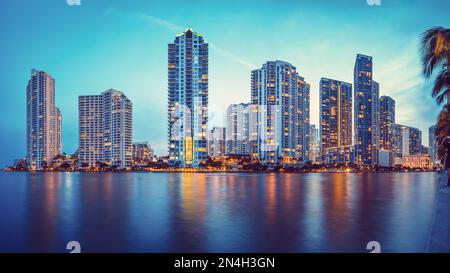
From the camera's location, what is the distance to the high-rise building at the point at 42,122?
221 ft

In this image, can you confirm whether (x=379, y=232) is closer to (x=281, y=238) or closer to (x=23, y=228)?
(x=281, y=238)

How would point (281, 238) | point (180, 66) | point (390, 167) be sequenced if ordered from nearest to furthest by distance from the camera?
point (281, 238) < point (180, 66) < point (390, 167)

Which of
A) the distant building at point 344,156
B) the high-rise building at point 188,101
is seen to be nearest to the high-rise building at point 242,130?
the high-rise building at point 188,101

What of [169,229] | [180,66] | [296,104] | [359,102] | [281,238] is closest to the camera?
[281,238]

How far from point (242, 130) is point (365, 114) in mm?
67816

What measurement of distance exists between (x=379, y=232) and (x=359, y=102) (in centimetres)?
19104

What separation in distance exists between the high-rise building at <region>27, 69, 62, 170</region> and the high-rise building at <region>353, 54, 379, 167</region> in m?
143

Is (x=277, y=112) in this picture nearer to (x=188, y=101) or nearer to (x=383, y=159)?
(x=188, y=101)

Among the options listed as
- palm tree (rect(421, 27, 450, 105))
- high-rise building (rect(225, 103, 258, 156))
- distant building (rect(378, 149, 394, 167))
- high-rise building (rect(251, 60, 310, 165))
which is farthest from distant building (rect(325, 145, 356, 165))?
palm tree (rect(421, 27, 450, 105))

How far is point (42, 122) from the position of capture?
101000 millimetres

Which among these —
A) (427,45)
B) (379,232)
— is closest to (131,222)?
(379,232)

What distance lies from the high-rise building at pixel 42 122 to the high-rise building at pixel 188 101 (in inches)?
1769

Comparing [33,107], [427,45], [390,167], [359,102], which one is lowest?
[390,167]
